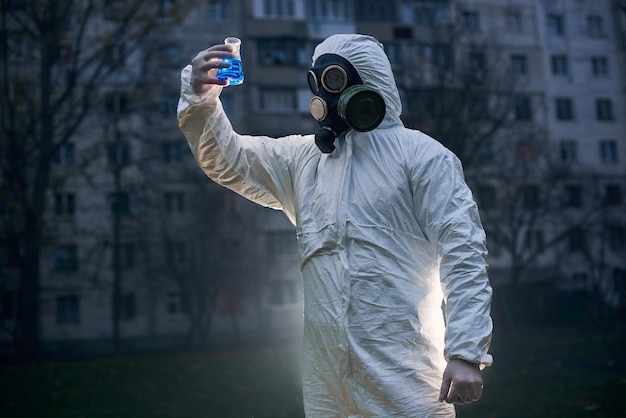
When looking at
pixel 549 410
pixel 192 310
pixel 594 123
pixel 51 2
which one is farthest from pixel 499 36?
pixel 549 410

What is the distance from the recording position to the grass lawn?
9836 millimetres

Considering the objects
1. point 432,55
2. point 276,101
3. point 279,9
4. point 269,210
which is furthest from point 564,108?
point 269,210

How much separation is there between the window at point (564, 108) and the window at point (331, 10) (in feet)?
42.5

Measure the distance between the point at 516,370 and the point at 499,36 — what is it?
28.5 meters

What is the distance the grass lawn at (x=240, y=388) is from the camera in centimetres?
984


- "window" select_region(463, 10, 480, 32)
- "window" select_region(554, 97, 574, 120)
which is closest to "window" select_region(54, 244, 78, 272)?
"window" select_region(463, 10, 480, 32)

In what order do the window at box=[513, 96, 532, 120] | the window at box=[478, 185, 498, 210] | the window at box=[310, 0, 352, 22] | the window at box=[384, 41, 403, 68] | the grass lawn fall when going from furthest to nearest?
1. the window at box=[513, 96, 532, 120]
2. the window at box=[384, 41, 403, 68]
3. the window at box=[310, 0, 352, 22]
4. the window at box=[478, 185, 498, 210]
5. the grass lawn

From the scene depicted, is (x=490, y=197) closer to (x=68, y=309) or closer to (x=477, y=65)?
(x=477, y=65)

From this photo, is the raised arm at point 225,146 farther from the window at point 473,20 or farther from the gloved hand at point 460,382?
the window at point 473,20

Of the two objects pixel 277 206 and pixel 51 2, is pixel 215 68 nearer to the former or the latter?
pixel 277 206

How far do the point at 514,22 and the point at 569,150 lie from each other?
25.2 feet

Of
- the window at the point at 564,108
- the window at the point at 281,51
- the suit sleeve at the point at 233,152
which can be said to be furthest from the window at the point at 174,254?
the suit sleeve at the point at 233,152

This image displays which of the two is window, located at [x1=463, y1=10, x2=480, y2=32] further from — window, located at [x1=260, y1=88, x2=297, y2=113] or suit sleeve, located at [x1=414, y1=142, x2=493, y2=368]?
suit sleeve, located at [x1=414, y1=142, x2=493, y2=368]

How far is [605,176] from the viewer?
3903 cm
